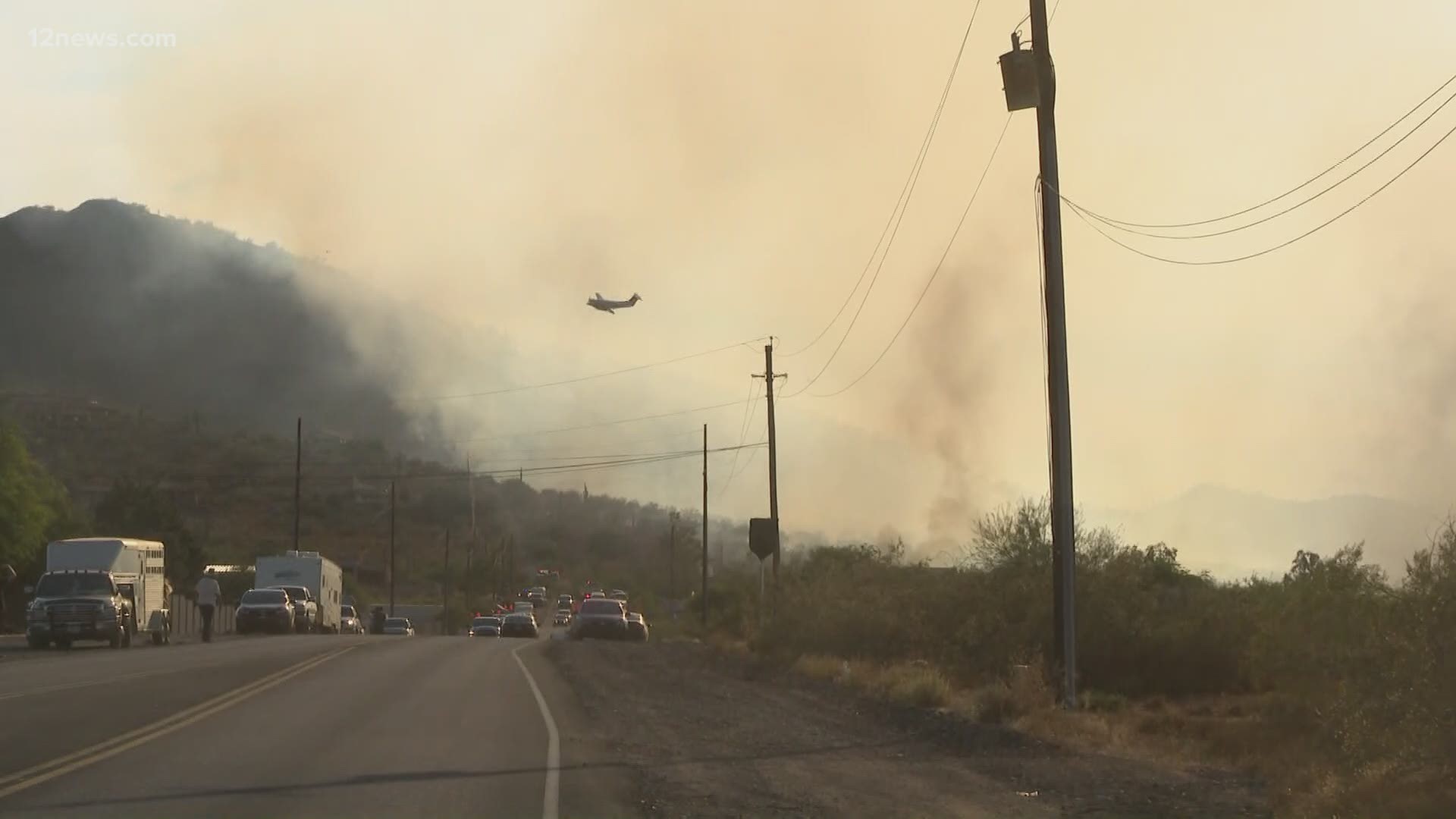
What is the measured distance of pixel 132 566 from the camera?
49.3 metres

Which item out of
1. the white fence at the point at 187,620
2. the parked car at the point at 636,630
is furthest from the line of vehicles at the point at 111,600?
the parked car at the point at 636,630

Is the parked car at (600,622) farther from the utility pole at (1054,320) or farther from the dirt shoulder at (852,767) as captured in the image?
the utility pole at (1054,320)

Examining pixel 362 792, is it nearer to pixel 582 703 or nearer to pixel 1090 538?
pixel 582 703

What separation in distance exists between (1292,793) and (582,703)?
13772mm

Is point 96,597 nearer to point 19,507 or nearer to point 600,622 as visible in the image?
point 600,622

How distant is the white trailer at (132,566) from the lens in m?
47.5

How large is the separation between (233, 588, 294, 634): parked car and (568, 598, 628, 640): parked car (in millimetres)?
11448

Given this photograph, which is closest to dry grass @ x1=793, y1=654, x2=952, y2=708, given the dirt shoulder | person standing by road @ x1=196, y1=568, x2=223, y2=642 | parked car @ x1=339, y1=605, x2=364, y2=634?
the dirt shoulder

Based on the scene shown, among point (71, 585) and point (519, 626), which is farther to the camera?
point (519, 626)

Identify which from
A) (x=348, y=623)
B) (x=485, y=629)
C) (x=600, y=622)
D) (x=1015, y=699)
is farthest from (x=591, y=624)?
(x=1015, y=699)

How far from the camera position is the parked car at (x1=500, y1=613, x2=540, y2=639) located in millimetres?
73688

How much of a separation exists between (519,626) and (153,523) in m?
28.6

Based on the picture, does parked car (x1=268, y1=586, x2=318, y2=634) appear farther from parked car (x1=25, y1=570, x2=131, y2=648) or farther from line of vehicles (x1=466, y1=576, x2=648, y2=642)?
parked car (x1=25, y1=570, x2=131, y2=648)

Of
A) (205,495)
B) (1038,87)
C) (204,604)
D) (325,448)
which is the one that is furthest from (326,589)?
(325,448)
